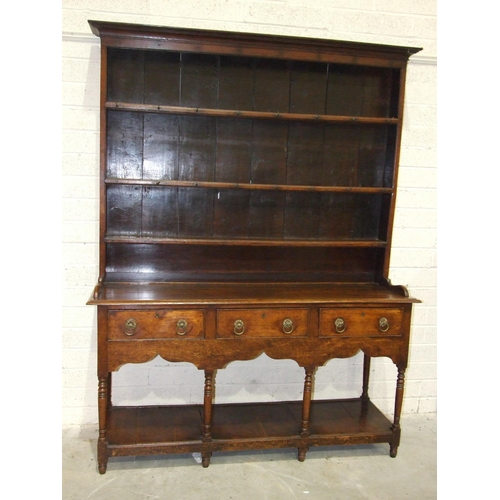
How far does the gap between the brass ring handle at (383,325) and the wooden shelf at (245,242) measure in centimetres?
47

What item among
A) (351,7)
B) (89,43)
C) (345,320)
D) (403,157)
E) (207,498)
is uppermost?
(351,7)

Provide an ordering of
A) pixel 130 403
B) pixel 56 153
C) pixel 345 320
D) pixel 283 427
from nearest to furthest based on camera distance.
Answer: pixel 56 153
pixel 345 320
pixel 283 427
pixel 130 403

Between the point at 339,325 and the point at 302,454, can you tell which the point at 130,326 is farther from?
the point at 302,454

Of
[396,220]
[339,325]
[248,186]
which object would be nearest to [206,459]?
[339,325]

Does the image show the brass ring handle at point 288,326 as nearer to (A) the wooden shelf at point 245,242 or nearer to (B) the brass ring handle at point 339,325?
(B) the brass ring handle at point 339,325

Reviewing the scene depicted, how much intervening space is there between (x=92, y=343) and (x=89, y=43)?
1.73 metres

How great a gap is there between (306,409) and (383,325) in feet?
2.04

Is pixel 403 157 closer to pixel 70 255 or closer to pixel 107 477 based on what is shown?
pixel 70 255

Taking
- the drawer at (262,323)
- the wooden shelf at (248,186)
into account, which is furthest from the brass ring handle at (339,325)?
the wooden shelf at (248,186)

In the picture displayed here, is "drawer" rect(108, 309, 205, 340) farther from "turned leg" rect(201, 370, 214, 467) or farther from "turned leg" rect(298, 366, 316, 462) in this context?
"turned leg" rect(298, 366, 316, 462)

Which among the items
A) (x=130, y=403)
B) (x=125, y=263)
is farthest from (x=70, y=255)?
(x=130, y=403)

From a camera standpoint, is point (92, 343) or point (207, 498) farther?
point (92, 343)

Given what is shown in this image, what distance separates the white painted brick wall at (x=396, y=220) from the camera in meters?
2.66

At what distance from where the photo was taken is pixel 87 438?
2734 millimetres
